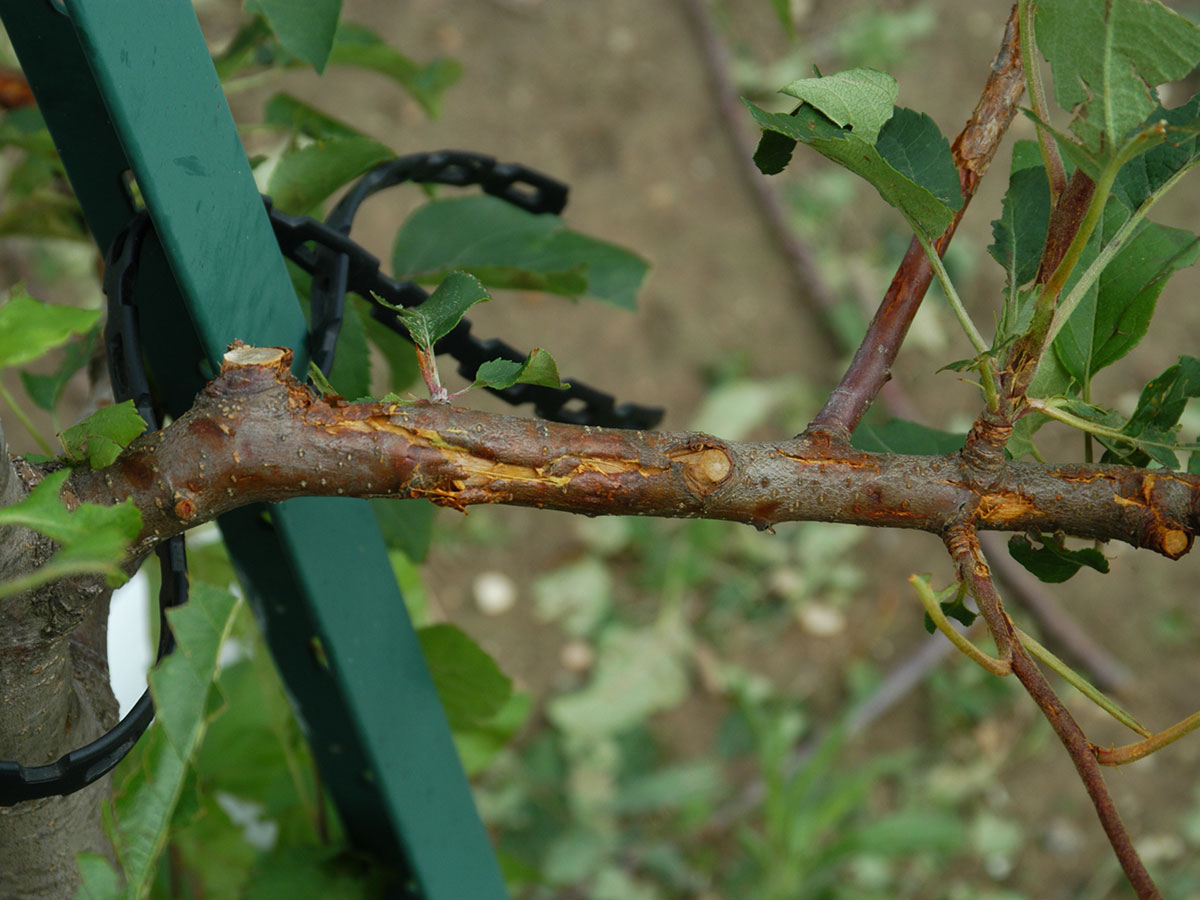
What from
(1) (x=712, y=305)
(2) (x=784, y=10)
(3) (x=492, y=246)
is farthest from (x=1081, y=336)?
(1) (x=712, y=305)

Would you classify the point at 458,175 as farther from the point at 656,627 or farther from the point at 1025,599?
the point at 1025,599

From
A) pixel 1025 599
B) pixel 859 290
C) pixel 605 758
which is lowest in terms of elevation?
pixel 605 758

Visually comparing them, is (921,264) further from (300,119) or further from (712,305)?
(712,305)

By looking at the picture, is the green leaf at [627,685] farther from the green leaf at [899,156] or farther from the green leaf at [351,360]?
the green leaf at [899,156]

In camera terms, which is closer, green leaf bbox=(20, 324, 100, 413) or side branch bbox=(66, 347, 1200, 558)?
side branch bbox=(66, 347, 1200, 558)

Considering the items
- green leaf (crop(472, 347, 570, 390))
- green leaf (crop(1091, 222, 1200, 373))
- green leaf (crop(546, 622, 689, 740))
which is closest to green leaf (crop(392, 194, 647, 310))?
green leaf (crop(472, 347, 570, 390))

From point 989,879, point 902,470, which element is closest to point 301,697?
point 902,470

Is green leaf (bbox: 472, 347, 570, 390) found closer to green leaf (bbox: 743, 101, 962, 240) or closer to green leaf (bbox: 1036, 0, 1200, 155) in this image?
green leaf (bbox: 743, 101, 962, 240)
